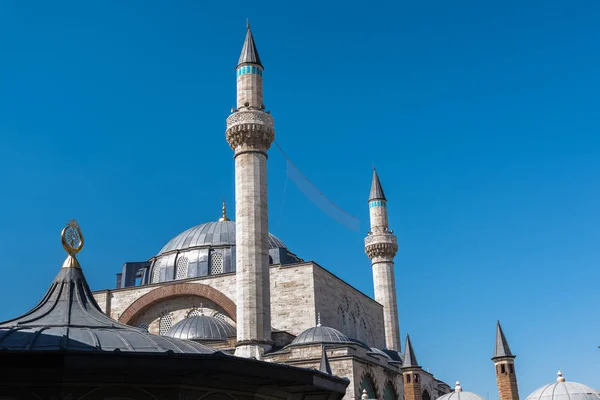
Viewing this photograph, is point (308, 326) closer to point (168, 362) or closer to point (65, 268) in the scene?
point (65, 268)

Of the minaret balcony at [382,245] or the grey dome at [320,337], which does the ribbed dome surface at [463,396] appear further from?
the minaret balcony at [382,245]

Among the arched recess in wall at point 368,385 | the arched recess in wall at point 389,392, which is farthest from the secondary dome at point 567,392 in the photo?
the arched recess in wall at point 389,392

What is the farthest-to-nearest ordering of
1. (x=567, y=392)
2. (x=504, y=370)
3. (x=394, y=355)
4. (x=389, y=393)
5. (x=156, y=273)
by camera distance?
(x=394, y=355), (x=156, y=273), (x=389, y=393), (x=504, y=370), (x=567, y=392)

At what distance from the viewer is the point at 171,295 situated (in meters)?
26.0

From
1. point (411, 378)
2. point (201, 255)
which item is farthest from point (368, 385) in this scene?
point (201, 255)

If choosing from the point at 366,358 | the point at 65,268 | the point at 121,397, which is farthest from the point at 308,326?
the point at 121,397

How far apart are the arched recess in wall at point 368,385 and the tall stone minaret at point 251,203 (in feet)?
9.61

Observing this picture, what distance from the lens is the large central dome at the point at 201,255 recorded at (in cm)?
2744

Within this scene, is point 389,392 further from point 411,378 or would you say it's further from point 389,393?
point 411,378

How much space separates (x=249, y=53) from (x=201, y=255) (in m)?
8.13

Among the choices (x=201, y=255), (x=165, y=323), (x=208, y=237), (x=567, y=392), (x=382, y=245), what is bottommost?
(x=567, y=392)

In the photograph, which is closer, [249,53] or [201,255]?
[249,53]

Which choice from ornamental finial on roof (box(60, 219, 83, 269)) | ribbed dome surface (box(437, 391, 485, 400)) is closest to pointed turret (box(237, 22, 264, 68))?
ribbed dome surface (box(437, 391, 485, 400))

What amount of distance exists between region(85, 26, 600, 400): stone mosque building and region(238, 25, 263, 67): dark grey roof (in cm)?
5
